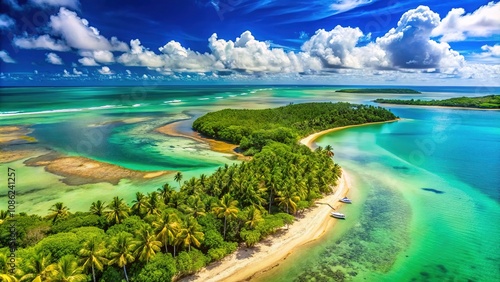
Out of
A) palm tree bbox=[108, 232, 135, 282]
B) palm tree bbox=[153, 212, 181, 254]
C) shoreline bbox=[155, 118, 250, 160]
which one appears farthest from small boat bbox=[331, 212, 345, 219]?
shoreline bbox=[155, 118, 250, 160]

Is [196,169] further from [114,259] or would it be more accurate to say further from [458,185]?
[458,185]

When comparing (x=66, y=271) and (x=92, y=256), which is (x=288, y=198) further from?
(x=66, y=271)

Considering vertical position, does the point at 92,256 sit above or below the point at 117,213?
below

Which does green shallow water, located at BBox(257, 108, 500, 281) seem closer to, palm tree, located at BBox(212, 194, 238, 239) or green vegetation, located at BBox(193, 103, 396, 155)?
palm tree, located at BBox(212, 194, 238, 239)

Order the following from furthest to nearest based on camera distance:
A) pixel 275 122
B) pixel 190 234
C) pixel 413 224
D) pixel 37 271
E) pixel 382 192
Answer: pixel 275 122 → pixel 382 192 → pixel 413 224 → pixel 190 234 → pixel 37 271

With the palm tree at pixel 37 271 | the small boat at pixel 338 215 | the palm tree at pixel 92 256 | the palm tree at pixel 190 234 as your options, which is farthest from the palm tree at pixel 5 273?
the small boat at pixel 338 215

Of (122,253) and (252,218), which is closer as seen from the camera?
(122,253)

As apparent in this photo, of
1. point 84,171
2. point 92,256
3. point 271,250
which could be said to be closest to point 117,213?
point 92,256
